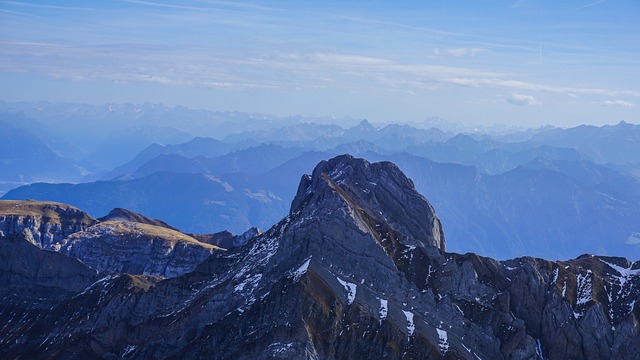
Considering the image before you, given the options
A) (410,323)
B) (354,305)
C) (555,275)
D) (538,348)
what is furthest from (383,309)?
(555,275)

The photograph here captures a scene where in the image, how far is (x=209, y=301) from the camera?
508 ft

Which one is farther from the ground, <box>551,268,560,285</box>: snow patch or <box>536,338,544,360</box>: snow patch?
<box>551,268,560,285</box>: snow patch

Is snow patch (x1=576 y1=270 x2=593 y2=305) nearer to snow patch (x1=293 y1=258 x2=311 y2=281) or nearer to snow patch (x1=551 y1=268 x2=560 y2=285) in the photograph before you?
snow patch (x1=551 y1=268 x2=560 y2=285)

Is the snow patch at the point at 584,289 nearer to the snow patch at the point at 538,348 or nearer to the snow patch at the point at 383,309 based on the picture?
the snow patch at the point at 538,348

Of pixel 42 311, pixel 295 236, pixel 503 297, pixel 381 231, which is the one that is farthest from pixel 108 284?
pixel 503 297

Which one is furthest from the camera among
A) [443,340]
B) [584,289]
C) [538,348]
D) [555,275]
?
[555,275]

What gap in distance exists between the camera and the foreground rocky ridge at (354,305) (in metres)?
139

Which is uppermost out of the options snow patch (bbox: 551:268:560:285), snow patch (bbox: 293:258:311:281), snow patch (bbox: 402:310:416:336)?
snow patch (bbox: 293:258:311:281)

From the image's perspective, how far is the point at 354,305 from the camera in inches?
5620

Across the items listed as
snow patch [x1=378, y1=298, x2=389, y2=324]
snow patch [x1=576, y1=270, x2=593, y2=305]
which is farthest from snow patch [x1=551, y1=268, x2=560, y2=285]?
snow patch [x1=378, y1=298, x2=389, y2=324]

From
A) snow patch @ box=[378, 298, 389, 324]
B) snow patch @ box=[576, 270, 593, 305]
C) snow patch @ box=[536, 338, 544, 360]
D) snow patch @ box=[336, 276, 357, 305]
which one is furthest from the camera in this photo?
snow patch @ box=[576, 270, 593, 305]

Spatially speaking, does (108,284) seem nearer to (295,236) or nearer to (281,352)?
(295,236)

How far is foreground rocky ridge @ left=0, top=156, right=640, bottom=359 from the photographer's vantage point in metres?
139

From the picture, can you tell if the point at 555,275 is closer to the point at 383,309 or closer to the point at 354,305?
the point at 383,309
